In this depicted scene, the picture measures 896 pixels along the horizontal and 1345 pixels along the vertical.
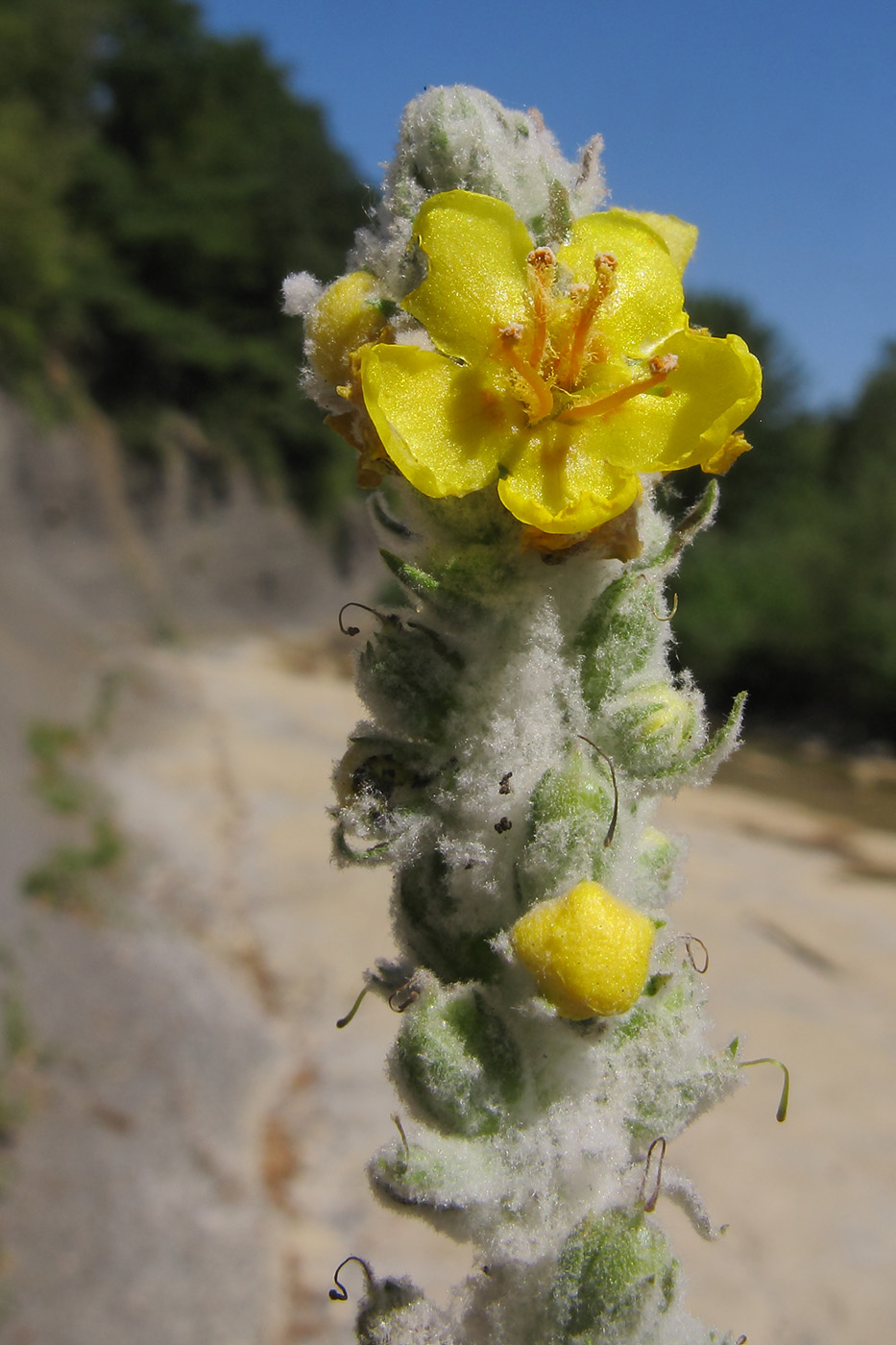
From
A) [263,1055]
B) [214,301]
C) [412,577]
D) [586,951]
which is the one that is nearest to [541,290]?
[412,577]

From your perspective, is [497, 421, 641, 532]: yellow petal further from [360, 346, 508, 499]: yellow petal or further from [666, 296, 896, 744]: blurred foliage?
[666, 296, 896, 744]: blurred foliage

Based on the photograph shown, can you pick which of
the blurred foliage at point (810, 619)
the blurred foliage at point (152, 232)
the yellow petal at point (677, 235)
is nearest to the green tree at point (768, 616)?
the blurred foliage at point (810, 619)

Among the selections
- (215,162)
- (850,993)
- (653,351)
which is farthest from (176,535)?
(653,351)

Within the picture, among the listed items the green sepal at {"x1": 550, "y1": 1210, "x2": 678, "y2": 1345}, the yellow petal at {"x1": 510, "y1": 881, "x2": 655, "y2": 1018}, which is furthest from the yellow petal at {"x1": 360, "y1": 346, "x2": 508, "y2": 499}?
the green sepal at {"x1": 550, "y1": 1210, "x2": 678, "y2": 1345}

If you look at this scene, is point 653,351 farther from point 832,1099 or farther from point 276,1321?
point 832,1099

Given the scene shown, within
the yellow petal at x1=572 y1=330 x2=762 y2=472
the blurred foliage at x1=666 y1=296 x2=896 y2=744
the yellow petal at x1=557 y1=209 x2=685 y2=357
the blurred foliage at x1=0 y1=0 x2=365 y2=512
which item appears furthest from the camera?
the blurred foliage at x1=0 y1=0 x2=365 y2=512

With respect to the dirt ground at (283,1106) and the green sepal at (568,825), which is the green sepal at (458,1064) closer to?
the green sepal at (568,825)
